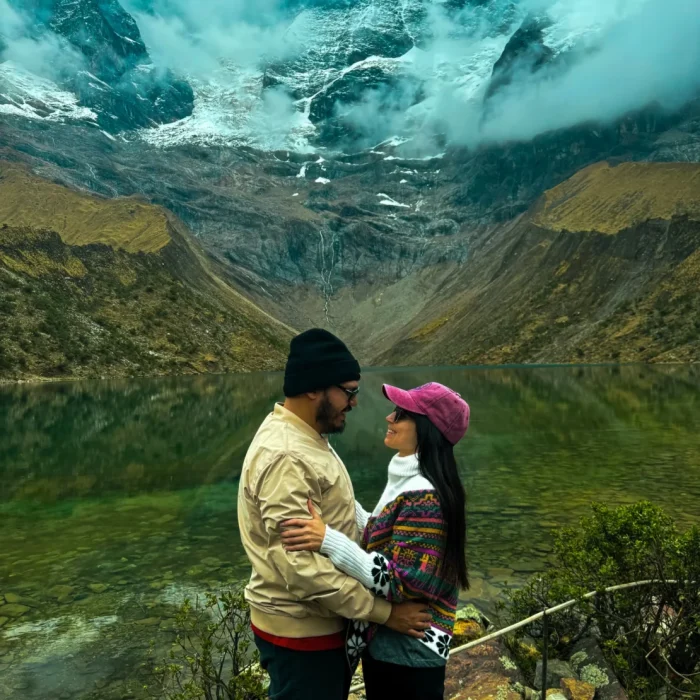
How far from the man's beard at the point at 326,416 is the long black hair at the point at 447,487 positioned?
636 mm

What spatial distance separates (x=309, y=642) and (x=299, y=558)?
Result: 0.76 meters

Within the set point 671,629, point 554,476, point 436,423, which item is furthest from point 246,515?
point 554,476

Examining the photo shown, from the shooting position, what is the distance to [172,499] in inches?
876

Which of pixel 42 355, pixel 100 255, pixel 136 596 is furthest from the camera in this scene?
pixel 100 255

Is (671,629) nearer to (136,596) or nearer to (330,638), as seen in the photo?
(330,638)

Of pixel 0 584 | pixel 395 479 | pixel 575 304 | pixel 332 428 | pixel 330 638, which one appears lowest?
pixel 0 584

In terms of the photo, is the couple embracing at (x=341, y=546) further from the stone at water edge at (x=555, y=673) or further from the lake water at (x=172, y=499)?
the lake water at (x=172, y=499)

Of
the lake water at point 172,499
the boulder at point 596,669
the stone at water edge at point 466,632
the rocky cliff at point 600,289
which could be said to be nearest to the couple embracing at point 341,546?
the boulder at point 596,669

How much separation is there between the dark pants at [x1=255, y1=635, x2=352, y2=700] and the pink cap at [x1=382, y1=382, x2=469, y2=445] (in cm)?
177

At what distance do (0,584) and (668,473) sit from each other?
21848 mm

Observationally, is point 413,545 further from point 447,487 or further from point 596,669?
point 596,669

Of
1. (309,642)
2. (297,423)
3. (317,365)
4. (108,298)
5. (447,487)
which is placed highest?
(108,298)

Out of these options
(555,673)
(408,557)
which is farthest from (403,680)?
(555,673)

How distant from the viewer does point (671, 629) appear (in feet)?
22.5
